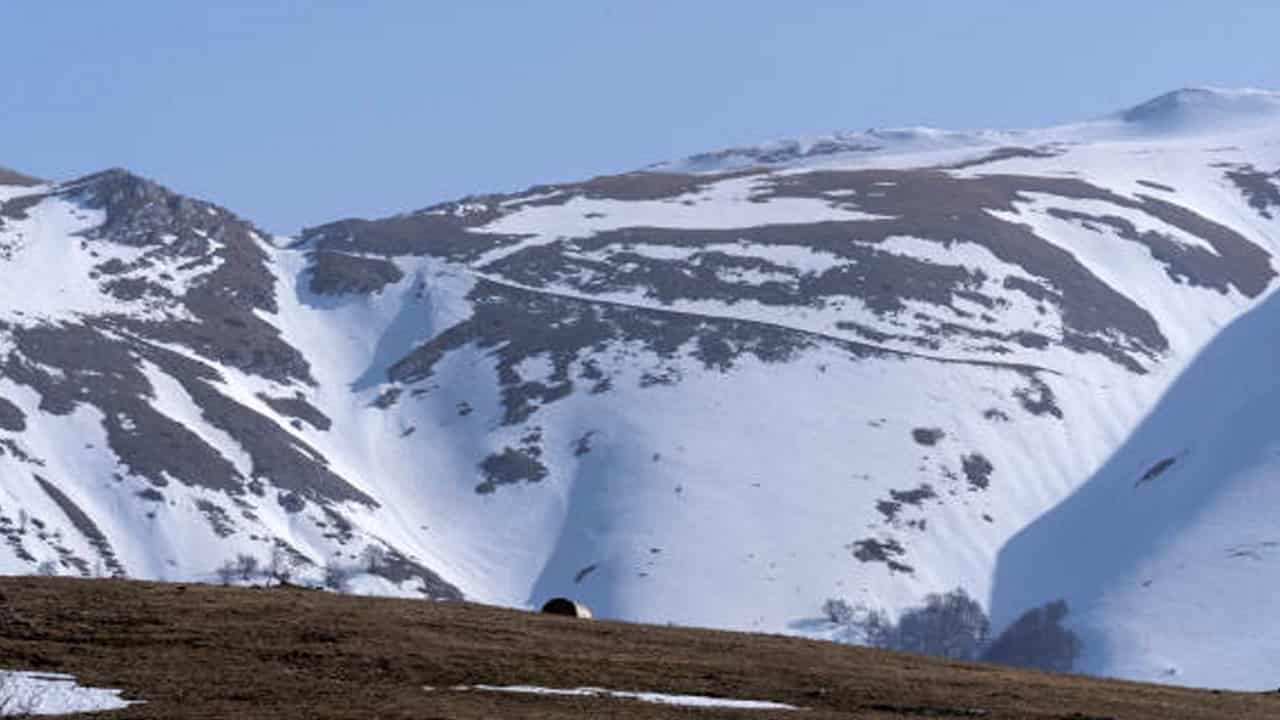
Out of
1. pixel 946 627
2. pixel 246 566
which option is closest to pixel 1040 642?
pixel 946 627

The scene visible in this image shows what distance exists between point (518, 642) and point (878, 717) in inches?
324

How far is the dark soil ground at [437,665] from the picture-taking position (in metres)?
39.1

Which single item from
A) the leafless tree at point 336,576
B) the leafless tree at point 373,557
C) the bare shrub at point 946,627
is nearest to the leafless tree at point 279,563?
the leafless tree at point 336,576

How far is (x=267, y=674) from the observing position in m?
40.4

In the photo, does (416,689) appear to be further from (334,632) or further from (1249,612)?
(1249,612)

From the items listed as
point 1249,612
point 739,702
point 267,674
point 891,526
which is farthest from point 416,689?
point 891,526

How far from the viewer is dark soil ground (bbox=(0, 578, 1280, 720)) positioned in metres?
39.1

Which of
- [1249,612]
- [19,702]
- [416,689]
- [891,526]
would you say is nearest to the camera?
[19,702]

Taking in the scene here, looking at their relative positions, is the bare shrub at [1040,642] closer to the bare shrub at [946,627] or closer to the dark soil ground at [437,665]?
the bare shrub at [946,627]

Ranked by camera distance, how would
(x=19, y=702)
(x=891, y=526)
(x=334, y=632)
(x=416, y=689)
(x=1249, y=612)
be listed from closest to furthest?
1. (x=19, y=702)
2. (x=416, y=689)
3. (x=334, y=632)
4. (x=1249, y=612)
5. (x=891, y=526)

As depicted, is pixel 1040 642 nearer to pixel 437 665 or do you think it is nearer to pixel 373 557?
pixel 373 557

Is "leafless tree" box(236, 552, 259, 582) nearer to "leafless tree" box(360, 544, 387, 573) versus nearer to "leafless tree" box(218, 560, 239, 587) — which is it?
"leafless tree" box(218, 560, 239, 587)

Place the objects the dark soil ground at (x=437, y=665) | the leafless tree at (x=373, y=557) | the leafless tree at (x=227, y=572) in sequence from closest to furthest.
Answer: the dark soil ground at (x=437, y=665) < the leafless tree at (x=227, y=572) < the leafless tree at (x=373, y=557)

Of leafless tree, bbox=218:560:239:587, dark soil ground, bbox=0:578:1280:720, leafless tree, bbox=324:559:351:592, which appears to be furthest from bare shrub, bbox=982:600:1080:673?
dark soil ground, bbox=0:578:1280:720
